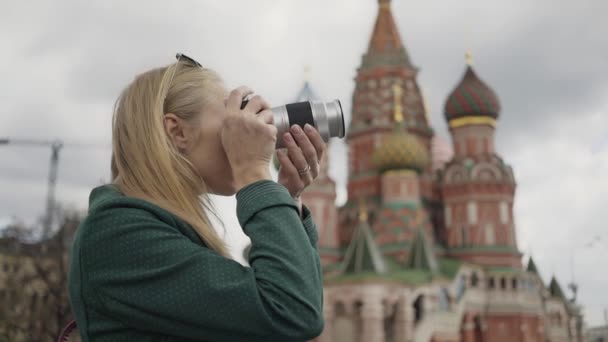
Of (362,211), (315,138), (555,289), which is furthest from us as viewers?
(555,289)

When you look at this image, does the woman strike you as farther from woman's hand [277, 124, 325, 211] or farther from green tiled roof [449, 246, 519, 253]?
green tiled roof [449, 246, 519, 253]

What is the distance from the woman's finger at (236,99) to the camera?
146 centimetres

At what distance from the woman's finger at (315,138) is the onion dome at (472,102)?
30.0m

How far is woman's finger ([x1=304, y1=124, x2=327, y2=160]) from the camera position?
1.61 metres

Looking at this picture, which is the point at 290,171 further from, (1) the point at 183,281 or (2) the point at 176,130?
(1) the point at 183,281

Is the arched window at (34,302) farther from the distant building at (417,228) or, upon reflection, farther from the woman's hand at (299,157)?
the woman's hand at (299,157)

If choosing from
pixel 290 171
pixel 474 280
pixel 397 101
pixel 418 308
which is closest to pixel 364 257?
pixel 418 308

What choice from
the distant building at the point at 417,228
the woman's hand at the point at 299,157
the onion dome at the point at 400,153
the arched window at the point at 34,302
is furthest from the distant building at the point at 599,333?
the woman's hand at the point at 299,157

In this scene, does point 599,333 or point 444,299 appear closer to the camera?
point 444,299

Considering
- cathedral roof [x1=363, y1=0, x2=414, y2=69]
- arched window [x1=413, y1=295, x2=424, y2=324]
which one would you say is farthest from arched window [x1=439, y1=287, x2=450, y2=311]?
cathedral roof [x1=363, y1=0, x2=414, y2=69]

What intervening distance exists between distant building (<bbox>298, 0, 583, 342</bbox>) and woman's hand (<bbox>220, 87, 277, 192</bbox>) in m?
22.7

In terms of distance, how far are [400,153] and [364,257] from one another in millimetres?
5535

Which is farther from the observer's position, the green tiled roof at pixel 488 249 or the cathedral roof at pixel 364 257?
the green tiled roof at pixel 488 249

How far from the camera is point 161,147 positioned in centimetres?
141
